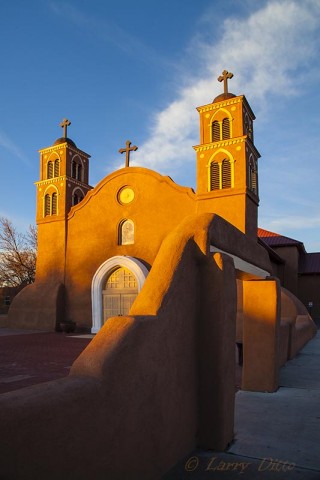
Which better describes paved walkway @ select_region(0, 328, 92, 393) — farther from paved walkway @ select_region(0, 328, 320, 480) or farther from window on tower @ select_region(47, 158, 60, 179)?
window on tower @ select_region(47, 158, 60, 179)

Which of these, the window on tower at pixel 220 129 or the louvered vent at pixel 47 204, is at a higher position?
the window on tower at pixel 220 129

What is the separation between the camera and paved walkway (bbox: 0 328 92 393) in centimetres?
807

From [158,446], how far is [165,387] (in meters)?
0.53

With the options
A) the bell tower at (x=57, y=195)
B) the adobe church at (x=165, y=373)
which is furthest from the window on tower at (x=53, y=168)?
the adobe church at (x=165, y=373)

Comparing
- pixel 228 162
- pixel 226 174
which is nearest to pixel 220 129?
pixel 228 162

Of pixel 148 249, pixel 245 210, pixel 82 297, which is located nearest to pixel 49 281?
pixel 82 297

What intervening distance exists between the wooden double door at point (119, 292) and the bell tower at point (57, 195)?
3085 millimetres

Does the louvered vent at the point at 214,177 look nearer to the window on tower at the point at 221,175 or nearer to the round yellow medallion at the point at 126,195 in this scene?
the window on tower at the point at 221,175

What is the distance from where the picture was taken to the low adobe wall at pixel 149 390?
251 cm

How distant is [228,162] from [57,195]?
31.4 ft

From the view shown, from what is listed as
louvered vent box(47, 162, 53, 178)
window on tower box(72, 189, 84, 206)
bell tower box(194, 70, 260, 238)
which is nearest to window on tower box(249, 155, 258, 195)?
bell tower box(194, 70, 260, 238)

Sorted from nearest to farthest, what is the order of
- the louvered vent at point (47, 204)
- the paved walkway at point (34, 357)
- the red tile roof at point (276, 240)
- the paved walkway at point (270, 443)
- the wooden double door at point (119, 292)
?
the paved walkway at point (270, 443) → the paved walkway at point (34, 357) → the wooden double door at point (119, 292) → the louvered vent at point (47, 204) → the red tile roof at point (276, 240)

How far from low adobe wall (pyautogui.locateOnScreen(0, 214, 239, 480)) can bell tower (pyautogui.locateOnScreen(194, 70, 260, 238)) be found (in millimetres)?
10213

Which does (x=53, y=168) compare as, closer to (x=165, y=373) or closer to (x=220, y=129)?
(x=220, y=129)
